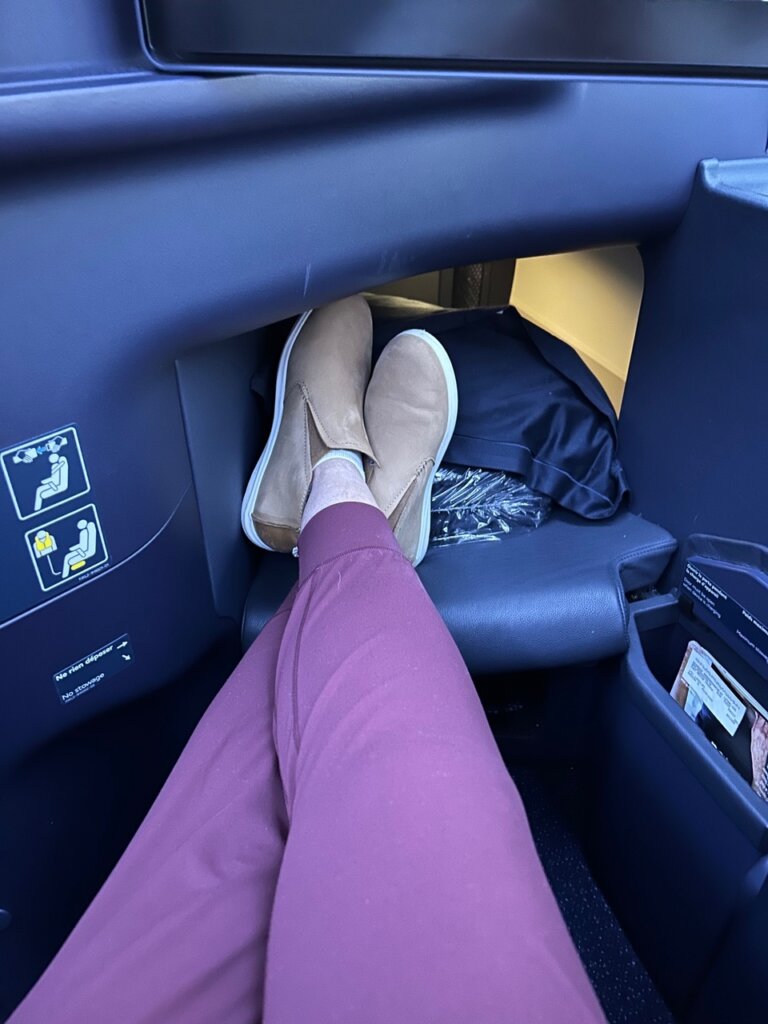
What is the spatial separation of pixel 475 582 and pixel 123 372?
40 centimetres

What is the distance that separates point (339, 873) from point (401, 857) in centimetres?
3

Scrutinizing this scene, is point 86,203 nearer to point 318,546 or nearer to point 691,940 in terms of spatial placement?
point 318,546

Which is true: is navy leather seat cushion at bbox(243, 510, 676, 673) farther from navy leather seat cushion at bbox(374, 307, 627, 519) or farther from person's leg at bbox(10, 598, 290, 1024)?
person's leg at bbox(10, 598, 290, 1024)

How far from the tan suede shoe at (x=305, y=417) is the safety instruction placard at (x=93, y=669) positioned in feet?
0.66

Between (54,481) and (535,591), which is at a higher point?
(54,481)

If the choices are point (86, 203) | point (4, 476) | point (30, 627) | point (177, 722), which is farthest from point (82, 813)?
point (86, 203)

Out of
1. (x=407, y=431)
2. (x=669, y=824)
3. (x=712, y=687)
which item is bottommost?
(x=669, y=824)

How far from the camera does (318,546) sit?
2.26 ft

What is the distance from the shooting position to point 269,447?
83cm

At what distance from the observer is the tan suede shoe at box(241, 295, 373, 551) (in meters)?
0.78

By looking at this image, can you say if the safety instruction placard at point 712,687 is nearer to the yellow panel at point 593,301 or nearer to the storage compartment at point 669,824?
the storage compartment at point 669,824

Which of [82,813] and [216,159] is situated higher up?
[216,159]

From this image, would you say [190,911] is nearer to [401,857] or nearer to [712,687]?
[401,857]

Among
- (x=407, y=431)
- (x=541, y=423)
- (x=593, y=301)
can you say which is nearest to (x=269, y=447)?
(x=407, y=431)
